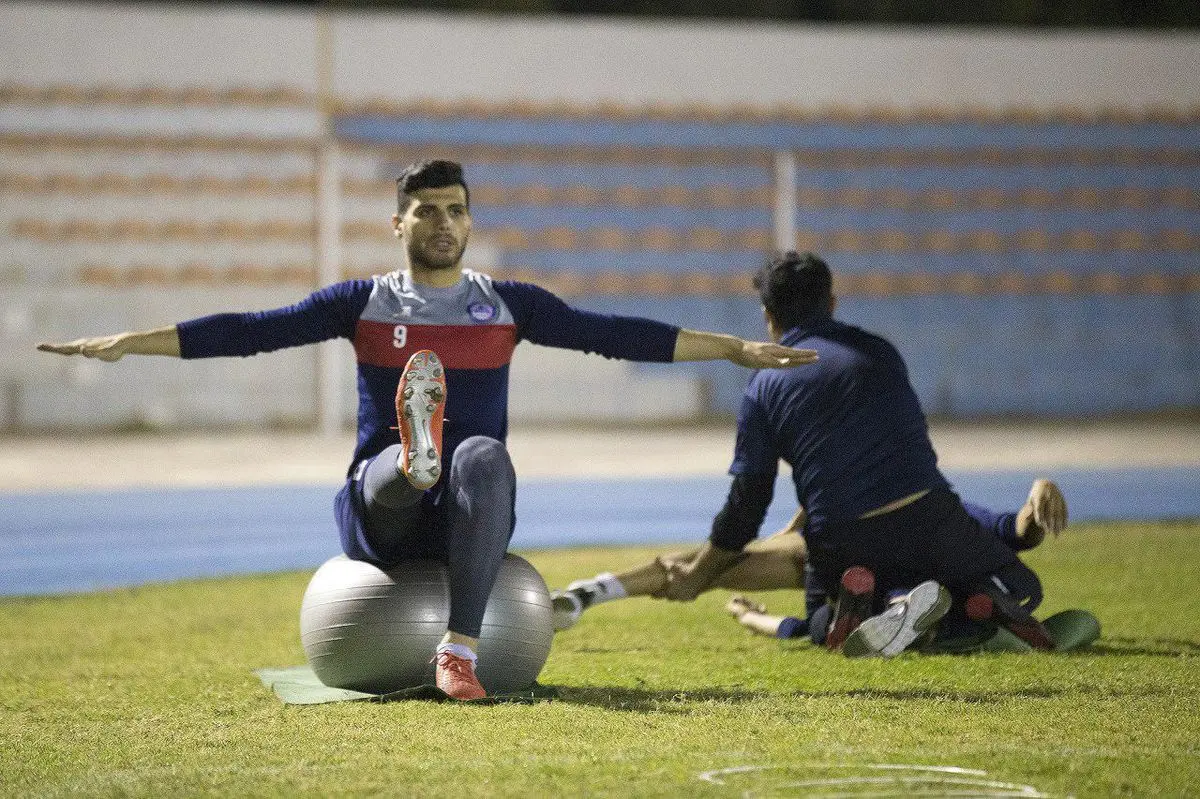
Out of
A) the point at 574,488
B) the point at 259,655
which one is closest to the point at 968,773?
the point at 259,655

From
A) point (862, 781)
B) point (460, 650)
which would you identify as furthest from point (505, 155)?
point (862, 781)

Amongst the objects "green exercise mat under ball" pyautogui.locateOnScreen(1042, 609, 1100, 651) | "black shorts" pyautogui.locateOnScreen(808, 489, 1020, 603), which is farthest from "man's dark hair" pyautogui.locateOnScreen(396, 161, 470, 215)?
"green exercise mat under ball" pyautogui.locateOnScreen(1042, 609, 1100, 651)

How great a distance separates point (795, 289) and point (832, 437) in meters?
0.50

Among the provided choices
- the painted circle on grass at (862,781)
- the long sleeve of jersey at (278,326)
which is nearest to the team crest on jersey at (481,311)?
the long sleeve of jersey at (278,326)

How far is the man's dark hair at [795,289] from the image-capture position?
568cm

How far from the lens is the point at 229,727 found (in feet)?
14.6

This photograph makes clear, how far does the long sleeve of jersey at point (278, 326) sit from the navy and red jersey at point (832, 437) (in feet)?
4.33

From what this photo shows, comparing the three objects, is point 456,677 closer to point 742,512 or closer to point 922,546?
point 742,512

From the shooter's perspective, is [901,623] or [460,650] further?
[901,623]

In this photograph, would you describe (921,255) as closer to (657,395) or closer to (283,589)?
(657,395)

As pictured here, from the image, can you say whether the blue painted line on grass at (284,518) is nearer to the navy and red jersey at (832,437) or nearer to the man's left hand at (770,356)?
the navy and red jersey at (832,437)

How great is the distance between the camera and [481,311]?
501cm

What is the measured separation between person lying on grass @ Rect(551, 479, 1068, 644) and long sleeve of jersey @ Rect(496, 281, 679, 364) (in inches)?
41.0

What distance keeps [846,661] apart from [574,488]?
6982mm
